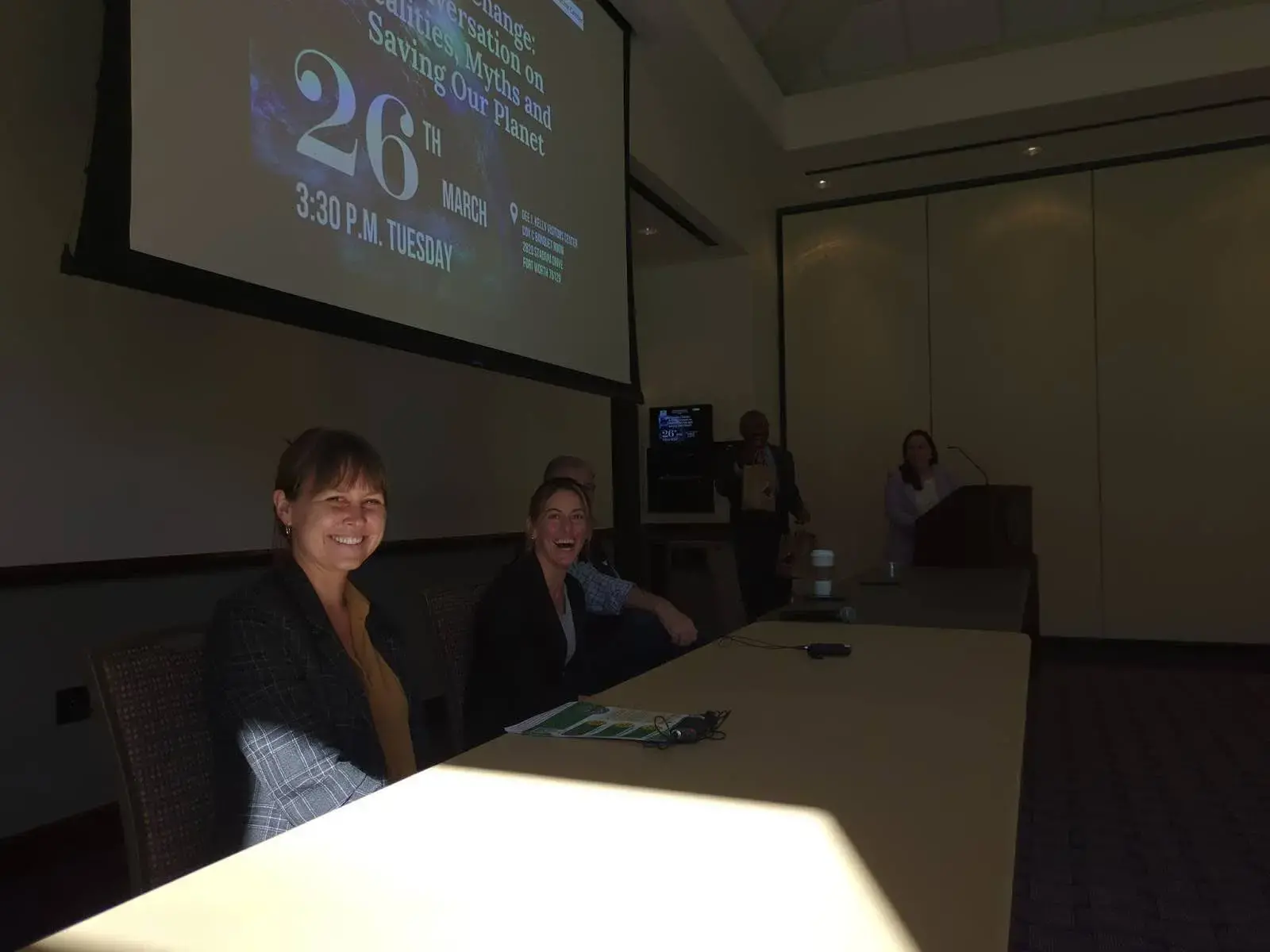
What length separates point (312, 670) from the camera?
1.26 metres

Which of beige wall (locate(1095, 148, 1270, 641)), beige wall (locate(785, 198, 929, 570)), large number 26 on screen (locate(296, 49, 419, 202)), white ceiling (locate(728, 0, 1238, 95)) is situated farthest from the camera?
beige wall (locate(785, 198, 929, 570))

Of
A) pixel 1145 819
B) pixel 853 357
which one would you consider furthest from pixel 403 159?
pixel 853 357

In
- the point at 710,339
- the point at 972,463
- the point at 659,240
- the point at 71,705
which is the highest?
the point at 659,240

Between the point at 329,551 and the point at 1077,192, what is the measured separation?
5.75 m

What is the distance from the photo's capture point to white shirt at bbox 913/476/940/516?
5086 millimetres

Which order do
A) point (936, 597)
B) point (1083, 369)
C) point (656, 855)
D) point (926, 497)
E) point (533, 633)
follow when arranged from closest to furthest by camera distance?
point (656, 855), point (533, 633), point (936, 597), point (926, 497), point (1083, 369)

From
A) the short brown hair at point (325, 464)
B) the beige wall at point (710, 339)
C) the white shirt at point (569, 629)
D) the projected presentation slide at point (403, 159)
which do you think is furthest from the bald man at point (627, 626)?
the beige wall at point (710, 339)

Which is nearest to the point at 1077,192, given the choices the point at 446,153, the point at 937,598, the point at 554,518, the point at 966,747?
→ the point at 937,598

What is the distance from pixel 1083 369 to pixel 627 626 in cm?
443

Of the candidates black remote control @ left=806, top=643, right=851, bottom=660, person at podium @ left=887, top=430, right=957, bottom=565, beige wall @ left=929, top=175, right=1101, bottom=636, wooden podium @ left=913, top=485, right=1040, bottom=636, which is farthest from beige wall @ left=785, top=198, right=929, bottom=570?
black remote control @ left=806, top=643, right=851, bottom=660

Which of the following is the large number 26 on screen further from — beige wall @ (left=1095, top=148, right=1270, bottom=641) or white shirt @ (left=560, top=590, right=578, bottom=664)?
beige wall @ (left=1095, top=148, right=1270, bottom=641)

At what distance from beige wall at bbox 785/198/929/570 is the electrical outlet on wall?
15.2 ft

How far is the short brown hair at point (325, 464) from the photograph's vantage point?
1474 mm

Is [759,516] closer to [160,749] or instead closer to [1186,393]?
[1186,393]
